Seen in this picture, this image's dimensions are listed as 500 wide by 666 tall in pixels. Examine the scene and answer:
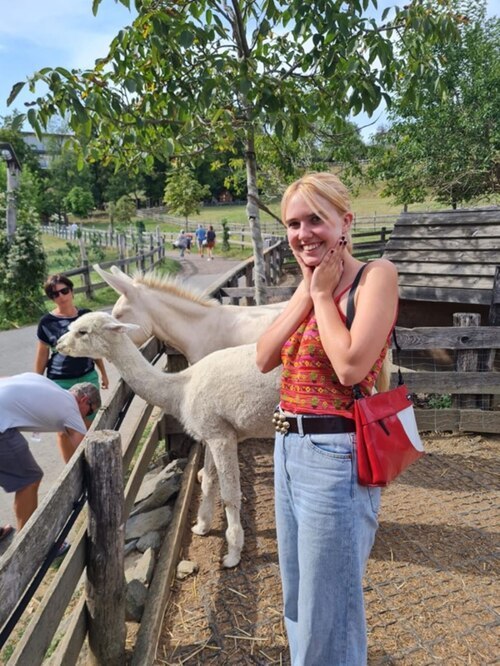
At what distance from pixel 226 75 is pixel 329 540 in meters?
3.79

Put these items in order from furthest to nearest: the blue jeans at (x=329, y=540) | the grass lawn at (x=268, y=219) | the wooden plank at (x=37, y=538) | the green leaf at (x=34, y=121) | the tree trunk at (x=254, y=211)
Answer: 1. the grass lawn at (x=268, y=219)
2. the tree trunk at (x=254, y=211)
3. the green leaf at (x=34, y=121)
4. the blue jeans at (x=329, y=540)
5. the wooden plank at (x=37, y=538)

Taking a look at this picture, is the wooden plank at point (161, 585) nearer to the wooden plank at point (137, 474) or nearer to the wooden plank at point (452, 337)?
the wooden plank at point (137, 474)

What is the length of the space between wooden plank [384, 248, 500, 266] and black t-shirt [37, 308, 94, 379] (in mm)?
4862

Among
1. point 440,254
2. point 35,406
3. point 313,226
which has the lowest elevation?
point 35,406

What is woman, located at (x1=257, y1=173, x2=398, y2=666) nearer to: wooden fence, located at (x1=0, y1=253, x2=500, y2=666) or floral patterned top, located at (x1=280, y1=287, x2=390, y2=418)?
floral patterned top, located at (x1=280, y1=287, x2=390, y2=418)

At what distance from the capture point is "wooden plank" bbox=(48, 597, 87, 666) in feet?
7.02

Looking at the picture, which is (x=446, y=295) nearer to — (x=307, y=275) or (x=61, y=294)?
(x=61, y=294)

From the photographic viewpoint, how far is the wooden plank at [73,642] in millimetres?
2139

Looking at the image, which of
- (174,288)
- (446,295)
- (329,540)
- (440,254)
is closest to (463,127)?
(440,254)

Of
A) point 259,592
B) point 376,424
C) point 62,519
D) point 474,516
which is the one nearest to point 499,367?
point 474,516

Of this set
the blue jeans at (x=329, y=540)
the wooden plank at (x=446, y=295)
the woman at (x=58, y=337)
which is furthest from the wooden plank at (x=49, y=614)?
the wooden plank at (x=446, y=295)

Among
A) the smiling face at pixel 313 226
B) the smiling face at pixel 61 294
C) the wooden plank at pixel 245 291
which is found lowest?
the wooden plank at pixel 245 291

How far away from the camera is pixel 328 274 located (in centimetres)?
173

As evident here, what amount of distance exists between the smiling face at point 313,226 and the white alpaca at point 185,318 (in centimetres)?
290
